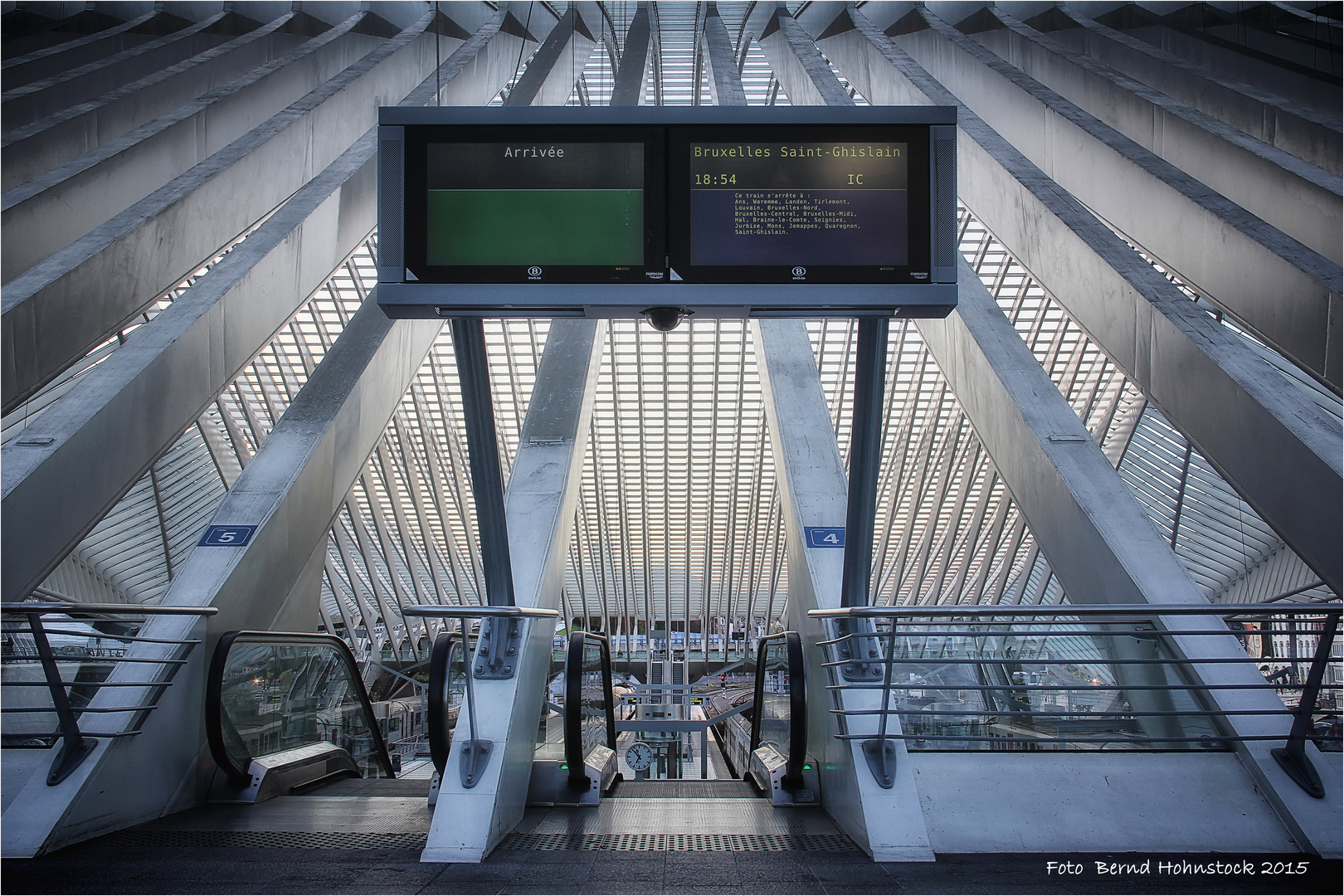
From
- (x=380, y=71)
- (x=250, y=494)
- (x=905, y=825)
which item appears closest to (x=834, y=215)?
(x=905, y=825)

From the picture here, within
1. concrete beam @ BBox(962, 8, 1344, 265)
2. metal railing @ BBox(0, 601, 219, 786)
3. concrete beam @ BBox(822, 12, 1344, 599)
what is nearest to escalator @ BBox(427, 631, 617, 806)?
metal railing @ BBox(0, 601, 219, 786)

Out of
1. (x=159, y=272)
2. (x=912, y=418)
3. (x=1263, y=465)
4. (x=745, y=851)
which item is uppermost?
(x=159, y=272)

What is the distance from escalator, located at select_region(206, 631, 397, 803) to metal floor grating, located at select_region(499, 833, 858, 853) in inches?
92.4

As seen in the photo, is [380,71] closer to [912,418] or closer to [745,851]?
[745,851]

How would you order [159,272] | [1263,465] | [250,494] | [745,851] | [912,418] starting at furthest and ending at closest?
[912,418], [159,272], [250,494], [1263,465], [745,851]

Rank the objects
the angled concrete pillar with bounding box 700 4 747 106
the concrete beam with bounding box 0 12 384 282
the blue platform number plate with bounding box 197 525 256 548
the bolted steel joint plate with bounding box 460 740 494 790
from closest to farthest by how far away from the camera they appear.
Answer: the bolted steel joint plate with bounding box 460 740 494 790 < the blue platform number plate with bounding box 197 525 256 548 < the concrete beam with bounding box 0 12 384 282 < the angled concrete pillar with bounding box 700 4 747 106

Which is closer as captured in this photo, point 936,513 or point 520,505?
point 520,505

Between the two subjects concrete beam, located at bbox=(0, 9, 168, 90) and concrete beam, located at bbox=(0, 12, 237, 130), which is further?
concrete beam, located at bbox=(0, 9, 168, 90)

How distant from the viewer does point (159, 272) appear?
8.45 meters

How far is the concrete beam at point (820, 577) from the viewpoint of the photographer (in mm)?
4406

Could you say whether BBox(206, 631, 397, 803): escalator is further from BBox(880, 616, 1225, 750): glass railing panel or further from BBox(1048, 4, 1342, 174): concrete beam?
BBox(1048, 4, 1342, 174): concrete beam

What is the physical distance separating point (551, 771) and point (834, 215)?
15.0 feet

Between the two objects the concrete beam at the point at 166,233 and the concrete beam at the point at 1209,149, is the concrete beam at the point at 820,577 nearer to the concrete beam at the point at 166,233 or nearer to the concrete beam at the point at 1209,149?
the concrete beam at the point at 1209,149

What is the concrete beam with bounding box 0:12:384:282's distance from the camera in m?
8.35
